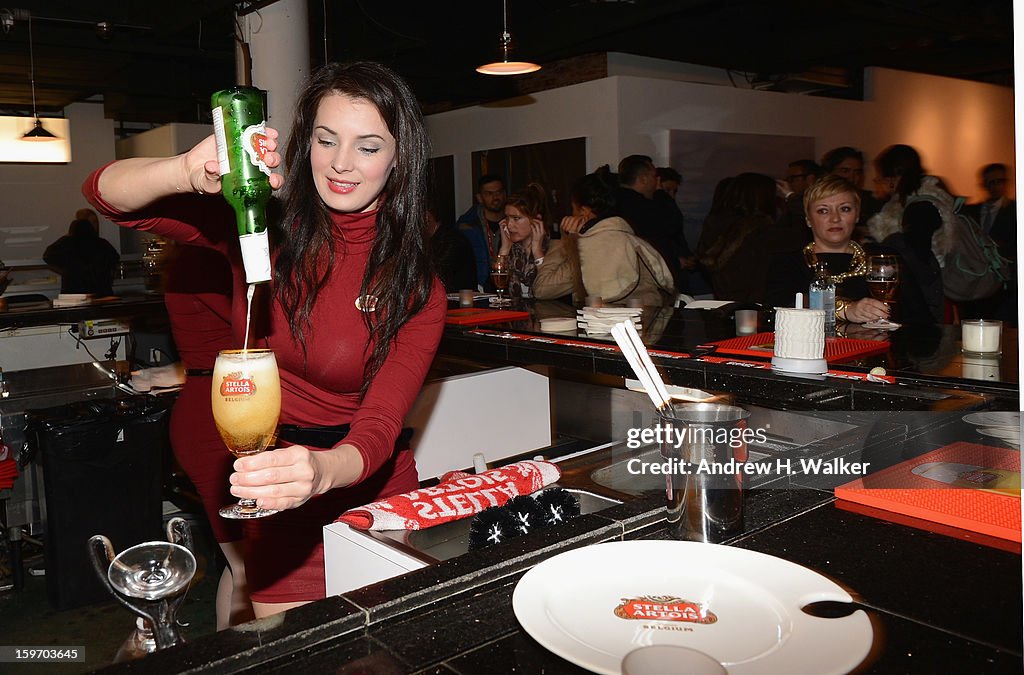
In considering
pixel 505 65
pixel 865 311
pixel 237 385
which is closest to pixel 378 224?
pixel 237 385

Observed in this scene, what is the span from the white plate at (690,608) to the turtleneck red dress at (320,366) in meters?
0.58

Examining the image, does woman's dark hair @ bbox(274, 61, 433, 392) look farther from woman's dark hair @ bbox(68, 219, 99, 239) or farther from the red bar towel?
woman's dark hair @ bbox(68, 219, 99, 239)

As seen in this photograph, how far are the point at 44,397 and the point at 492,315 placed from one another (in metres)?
2.00

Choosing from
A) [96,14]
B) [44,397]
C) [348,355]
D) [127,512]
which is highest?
[96,14]

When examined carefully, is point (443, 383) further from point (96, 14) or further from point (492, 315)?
point (96, 14)

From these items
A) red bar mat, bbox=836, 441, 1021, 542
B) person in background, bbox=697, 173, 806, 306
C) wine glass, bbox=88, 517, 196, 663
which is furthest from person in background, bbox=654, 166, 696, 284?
wine glass, bbox=88, 517, 196, 663

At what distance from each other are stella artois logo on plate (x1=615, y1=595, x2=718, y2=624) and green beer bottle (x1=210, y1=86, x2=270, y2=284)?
66 cm

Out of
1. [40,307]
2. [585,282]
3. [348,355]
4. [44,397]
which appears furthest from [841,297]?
[40,307]

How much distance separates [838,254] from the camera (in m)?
3.44

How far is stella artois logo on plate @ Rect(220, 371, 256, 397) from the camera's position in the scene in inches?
47.9

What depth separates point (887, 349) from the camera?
2662 millimetres

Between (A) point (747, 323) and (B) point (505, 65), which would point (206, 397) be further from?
(B) point (505, 65)

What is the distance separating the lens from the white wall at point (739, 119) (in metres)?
8.32

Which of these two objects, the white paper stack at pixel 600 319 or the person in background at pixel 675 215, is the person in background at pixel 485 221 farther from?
the white paper stack at pixel 600 319
